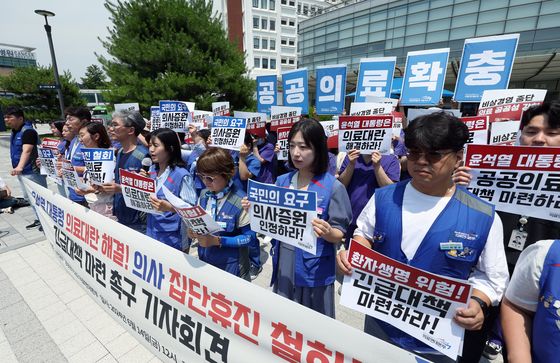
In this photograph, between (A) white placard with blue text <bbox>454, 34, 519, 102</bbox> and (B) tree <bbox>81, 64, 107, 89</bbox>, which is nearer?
(A) white placard with blue text <bbox>454, 34, 519, 102</bbox>

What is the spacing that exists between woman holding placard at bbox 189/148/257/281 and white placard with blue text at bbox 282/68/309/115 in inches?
153

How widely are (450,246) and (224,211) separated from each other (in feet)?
5.45

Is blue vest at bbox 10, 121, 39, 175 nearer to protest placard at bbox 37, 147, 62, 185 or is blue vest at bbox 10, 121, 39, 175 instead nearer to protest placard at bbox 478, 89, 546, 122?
protest placard at bbox 37, 147, 62, 185

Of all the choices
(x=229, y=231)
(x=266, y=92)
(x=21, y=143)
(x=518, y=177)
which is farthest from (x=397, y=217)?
(x=21, y=143)

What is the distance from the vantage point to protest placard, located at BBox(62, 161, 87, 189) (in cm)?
327

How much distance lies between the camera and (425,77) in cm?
475

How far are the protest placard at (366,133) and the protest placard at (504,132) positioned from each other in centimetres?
122

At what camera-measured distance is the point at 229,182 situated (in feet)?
8.18

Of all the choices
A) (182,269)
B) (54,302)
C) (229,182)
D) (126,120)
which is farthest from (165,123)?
(182,269)

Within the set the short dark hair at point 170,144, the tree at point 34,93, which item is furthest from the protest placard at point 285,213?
the tree at point 34,93

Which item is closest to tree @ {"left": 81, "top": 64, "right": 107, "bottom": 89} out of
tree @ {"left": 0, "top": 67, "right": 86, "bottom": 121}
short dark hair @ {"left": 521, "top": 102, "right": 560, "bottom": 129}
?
tree @ {"left": 0, "top": 67, "right": 86, "bottom": 121}

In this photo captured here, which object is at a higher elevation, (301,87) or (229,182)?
(301,87)

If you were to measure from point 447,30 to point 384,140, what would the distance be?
31961mm

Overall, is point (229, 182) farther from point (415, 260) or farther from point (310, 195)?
point (415, 260)
